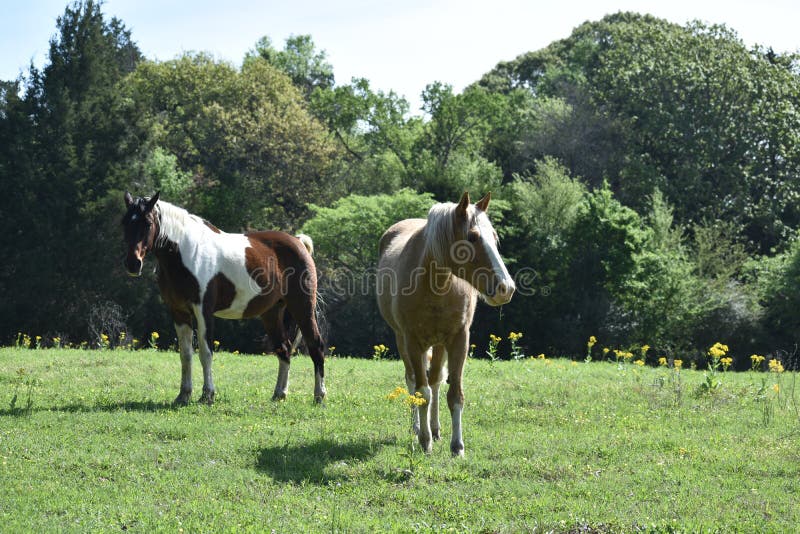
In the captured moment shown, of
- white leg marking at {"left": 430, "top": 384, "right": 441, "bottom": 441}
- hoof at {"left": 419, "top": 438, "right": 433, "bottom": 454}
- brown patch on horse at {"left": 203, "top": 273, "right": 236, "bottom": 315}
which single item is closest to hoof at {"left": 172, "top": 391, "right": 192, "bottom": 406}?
brown patch on horse at {"left": 203, "top": 273, "right": 236, "bottom": 315}

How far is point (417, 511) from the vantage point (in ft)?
20.7

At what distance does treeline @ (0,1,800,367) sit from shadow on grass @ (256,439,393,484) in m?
19.1

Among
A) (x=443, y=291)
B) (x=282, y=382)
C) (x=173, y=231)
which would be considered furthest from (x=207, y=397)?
(x=443, y=291)

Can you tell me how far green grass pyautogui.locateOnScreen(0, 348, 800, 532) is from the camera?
240 inches

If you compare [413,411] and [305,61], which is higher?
[305,61]

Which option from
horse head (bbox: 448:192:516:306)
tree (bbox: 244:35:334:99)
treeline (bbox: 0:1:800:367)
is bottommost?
horse head (bbox: 448:192:516:306)

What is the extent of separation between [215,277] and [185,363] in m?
1.26

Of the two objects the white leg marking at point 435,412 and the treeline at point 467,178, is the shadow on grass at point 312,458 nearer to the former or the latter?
the white leg marking at point 435,412

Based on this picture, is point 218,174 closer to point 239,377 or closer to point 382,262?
point 239,377

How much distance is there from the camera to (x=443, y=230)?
7.57m

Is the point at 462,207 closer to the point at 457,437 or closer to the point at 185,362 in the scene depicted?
the point at 457,437

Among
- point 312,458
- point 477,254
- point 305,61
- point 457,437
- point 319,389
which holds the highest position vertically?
point 305,61

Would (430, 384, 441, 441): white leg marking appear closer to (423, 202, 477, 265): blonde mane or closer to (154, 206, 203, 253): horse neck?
(423, 202, 477, 265): blonde mane

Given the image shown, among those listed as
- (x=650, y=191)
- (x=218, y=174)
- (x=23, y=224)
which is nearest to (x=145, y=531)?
(x=23, y=224)
